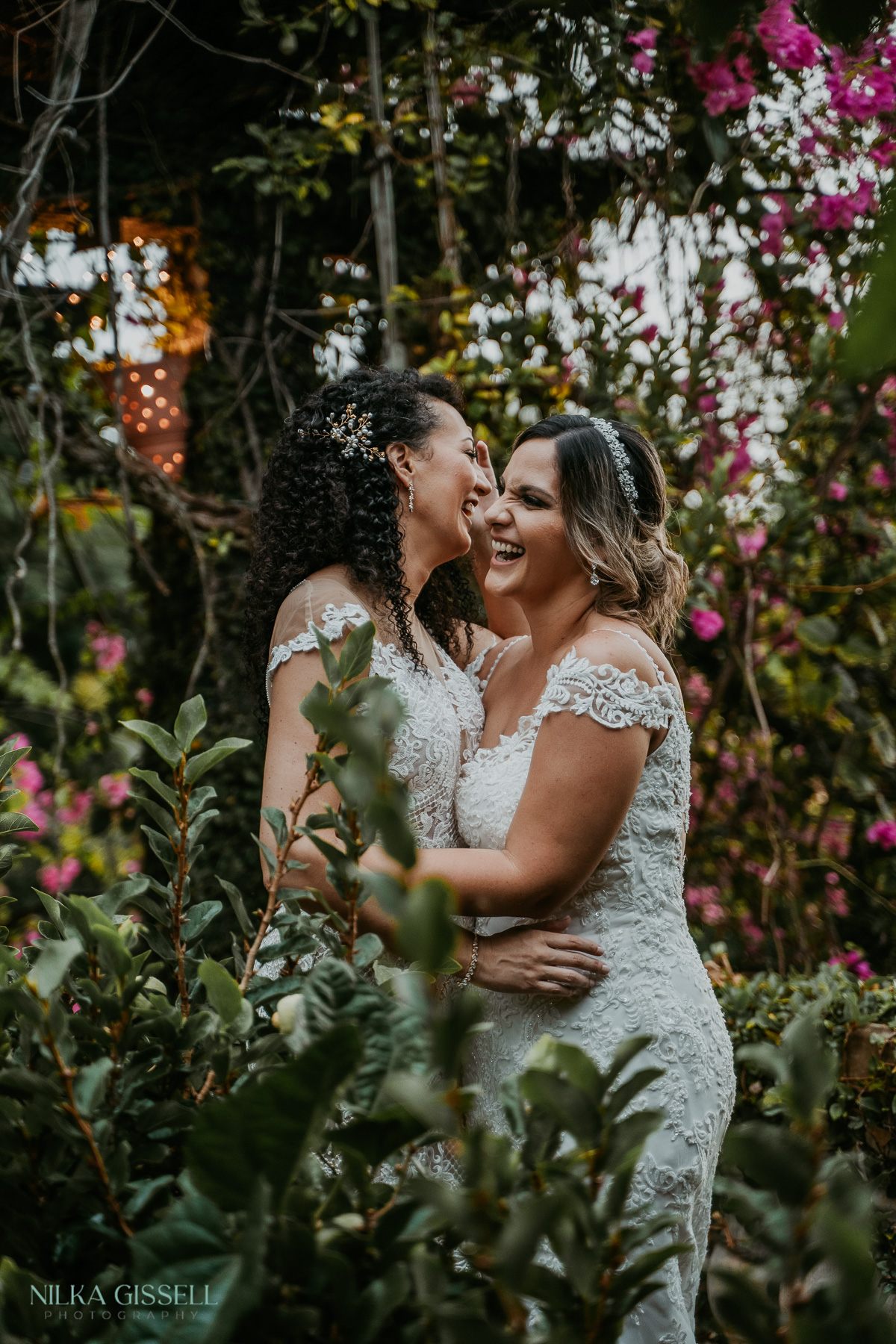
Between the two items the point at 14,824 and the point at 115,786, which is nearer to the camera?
the point at 14,824

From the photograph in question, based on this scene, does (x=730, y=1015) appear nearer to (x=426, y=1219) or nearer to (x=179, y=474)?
(x=426, y=1219)

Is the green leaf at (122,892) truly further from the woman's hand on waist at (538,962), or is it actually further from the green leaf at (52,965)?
the woman's hand on waist at (538,962)

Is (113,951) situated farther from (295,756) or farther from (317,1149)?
(295,756)

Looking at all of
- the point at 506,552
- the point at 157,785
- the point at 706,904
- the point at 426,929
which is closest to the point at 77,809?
the point at 706,904

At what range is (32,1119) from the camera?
2.26 feet

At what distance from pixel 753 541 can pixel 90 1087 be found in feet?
10.7

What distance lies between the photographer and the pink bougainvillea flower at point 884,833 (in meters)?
3.63

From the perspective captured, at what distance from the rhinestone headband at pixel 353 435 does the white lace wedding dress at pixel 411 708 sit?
0.29 metres

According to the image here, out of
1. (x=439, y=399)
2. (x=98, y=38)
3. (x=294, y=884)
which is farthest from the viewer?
(x=98, y=38)

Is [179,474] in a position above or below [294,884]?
above

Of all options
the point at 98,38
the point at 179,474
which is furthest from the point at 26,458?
the point at 98,38

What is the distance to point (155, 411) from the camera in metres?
3.41

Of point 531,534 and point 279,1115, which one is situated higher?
point 531,534

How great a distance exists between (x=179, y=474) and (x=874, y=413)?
255cm
